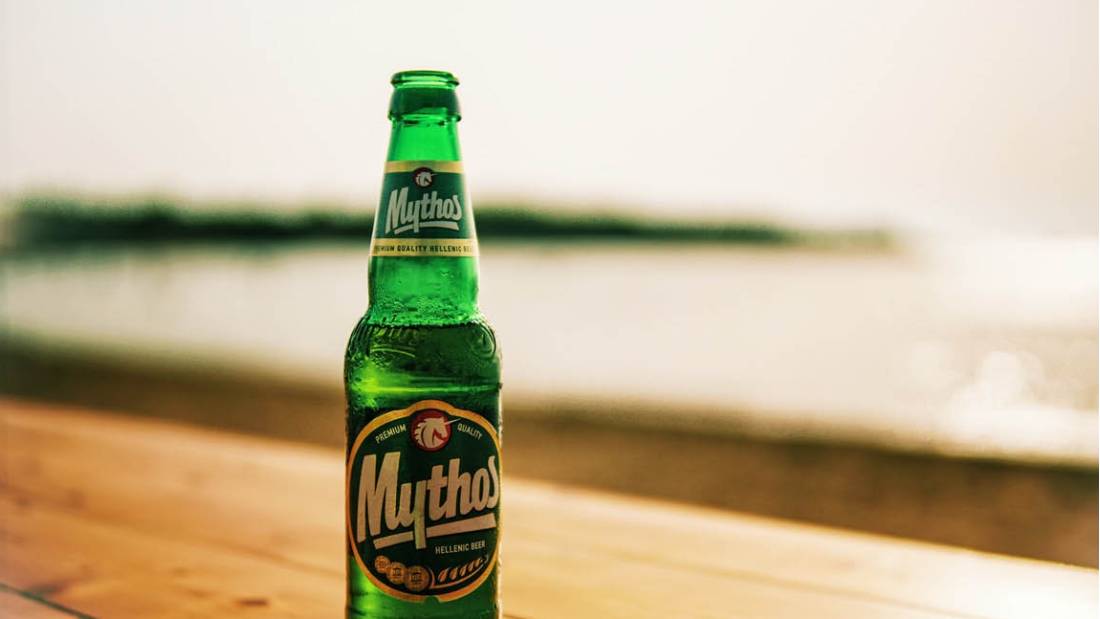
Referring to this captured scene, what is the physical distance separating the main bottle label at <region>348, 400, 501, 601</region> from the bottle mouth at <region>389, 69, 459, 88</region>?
38 centimetres

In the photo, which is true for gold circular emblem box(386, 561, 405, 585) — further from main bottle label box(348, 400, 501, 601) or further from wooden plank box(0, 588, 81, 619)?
wooden plank box(0, 588, 81, 619)

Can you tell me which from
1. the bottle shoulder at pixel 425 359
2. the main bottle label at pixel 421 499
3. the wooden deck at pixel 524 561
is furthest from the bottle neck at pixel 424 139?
the wooden deck at pixel 524 561

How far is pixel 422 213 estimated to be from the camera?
1.13 meters

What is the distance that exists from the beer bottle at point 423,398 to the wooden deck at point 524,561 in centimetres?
23

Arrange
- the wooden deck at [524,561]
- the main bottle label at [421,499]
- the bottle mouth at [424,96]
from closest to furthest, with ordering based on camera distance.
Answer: the main bottle label at [421,499] → the bottle mouth at [424,96] → the wooden deck at [524,561]

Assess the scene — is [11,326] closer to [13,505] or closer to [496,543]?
[13,505]

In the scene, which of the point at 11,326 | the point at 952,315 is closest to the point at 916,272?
the point at 952,315

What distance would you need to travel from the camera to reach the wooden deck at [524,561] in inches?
52.1

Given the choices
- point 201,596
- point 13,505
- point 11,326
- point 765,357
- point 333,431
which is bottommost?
point 201,596

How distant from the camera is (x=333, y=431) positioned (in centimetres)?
687

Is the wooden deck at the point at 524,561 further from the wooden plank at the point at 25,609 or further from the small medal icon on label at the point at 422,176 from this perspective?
the small medal icon on label at the point at 422,176

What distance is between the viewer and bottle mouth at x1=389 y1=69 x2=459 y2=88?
1.18 metres

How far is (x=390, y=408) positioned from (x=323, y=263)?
1819 centimetres

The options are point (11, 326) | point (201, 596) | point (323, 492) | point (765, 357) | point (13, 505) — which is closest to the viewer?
point (201, 596)
